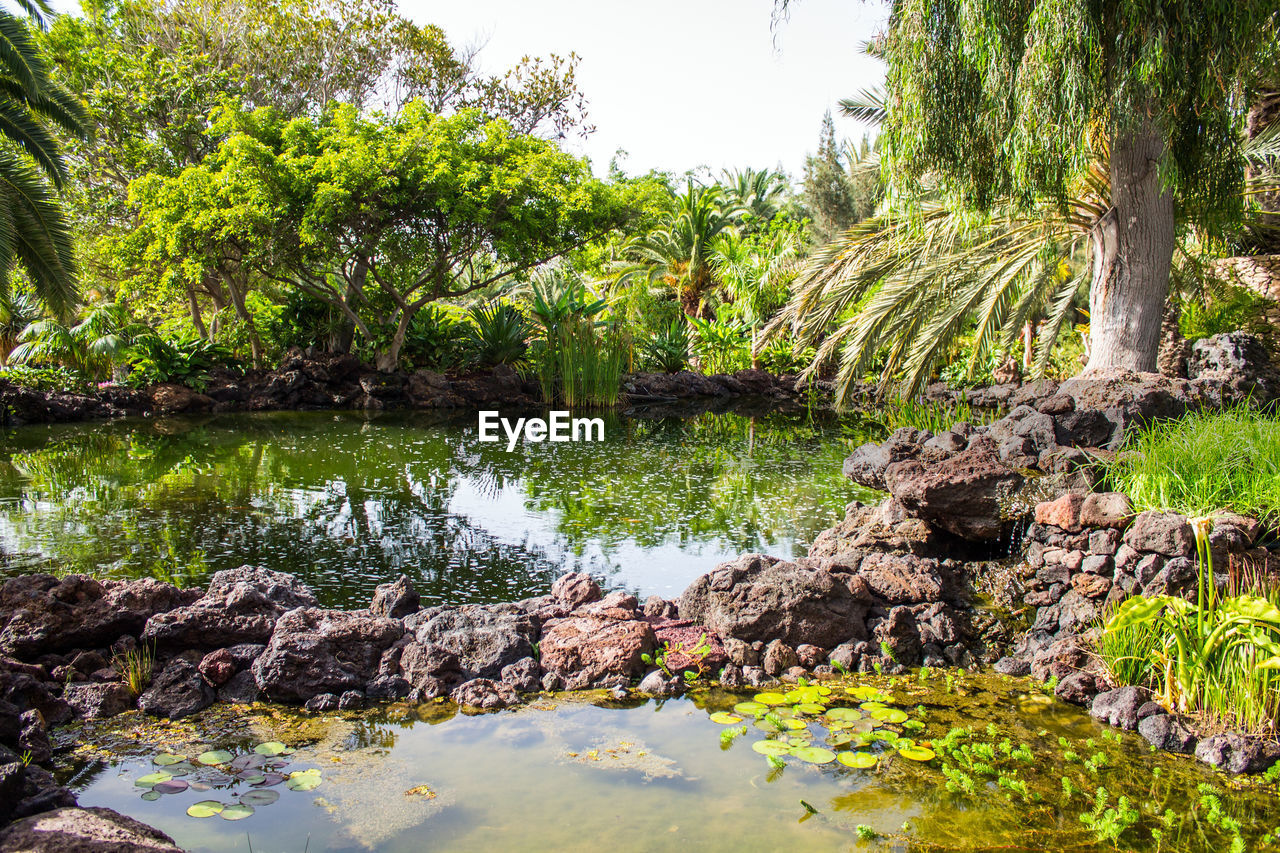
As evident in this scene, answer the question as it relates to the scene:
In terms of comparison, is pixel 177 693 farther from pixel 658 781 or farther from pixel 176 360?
pixel 176 360

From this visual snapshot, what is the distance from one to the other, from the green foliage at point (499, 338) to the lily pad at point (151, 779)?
60.0 ft

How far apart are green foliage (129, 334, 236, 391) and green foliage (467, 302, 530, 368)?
5.68 metres

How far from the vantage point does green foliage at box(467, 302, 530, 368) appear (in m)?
21.1

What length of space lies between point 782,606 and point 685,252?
2486cm

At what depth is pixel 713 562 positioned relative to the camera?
6.56 meters

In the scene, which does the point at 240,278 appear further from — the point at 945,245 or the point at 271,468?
the point at 945,245

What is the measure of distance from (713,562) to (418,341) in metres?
16.5

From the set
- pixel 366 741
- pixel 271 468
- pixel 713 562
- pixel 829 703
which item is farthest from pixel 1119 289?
pixel 271 468

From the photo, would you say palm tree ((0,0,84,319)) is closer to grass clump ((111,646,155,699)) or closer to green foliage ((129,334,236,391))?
green foliage ((129,334,236,391))

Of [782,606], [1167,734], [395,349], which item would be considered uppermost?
[395,349]

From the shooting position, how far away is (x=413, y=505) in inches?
336

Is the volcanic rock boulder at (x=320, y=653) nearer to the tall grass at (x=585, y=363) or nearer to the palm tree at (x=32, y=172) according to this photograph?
the palm tree at (x=32, y=172)

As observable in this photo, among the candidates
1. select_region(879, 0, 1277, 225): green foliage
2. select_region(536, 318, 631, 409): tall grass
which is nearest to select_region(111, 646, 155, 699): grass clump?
select_region(879, 0, 1277, 225): green foliage

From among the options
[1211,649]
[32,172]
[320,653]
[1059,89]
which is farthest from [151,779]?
[32,172]
